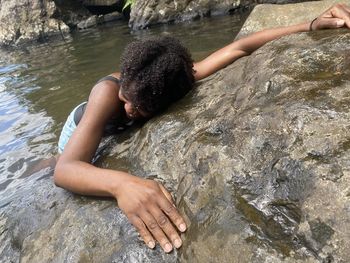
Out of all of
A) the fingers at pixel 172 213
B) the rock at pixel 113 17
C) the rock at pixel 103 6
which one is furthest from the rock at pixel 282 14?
the rock at pixel 103 6

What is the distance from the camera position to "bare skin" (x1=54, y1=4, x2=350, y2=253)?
91.2 inches

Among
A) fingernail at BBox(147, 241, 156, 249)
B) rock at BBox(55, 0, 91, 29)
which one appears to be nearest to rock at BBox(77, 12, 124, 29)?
rock at BBox(55, 0, 91, 29)

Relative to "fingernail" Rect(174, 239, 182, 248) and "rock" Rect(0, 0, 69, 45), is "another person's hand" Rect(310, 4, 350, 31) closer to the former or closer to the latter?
"fingernail" Rect(174, 239, 182, 248)

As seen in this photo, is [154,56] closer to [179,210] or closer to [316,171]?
[179,210]

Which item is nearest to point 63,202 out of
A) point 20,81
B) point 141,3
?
point 20,81

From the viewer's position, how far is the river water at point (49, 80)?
552cm

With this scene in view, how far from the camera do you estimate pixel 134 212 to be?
7.85 feet

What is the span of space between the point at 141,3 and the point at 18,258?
12978 millimetres

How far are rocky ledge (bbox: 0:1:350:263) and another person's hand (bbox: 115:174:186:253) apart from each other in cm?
6

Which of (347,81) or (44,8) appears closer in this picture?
(347,81)

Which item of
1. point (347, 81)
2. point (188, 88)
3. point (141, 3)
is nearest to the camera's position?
point (347, 81)

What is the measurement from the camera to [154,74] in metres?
2.95

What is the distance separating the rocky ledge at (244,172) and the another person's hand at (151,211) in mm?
61

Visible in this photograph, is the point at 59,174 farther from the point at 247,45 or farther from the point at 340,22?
the point at 340,22
